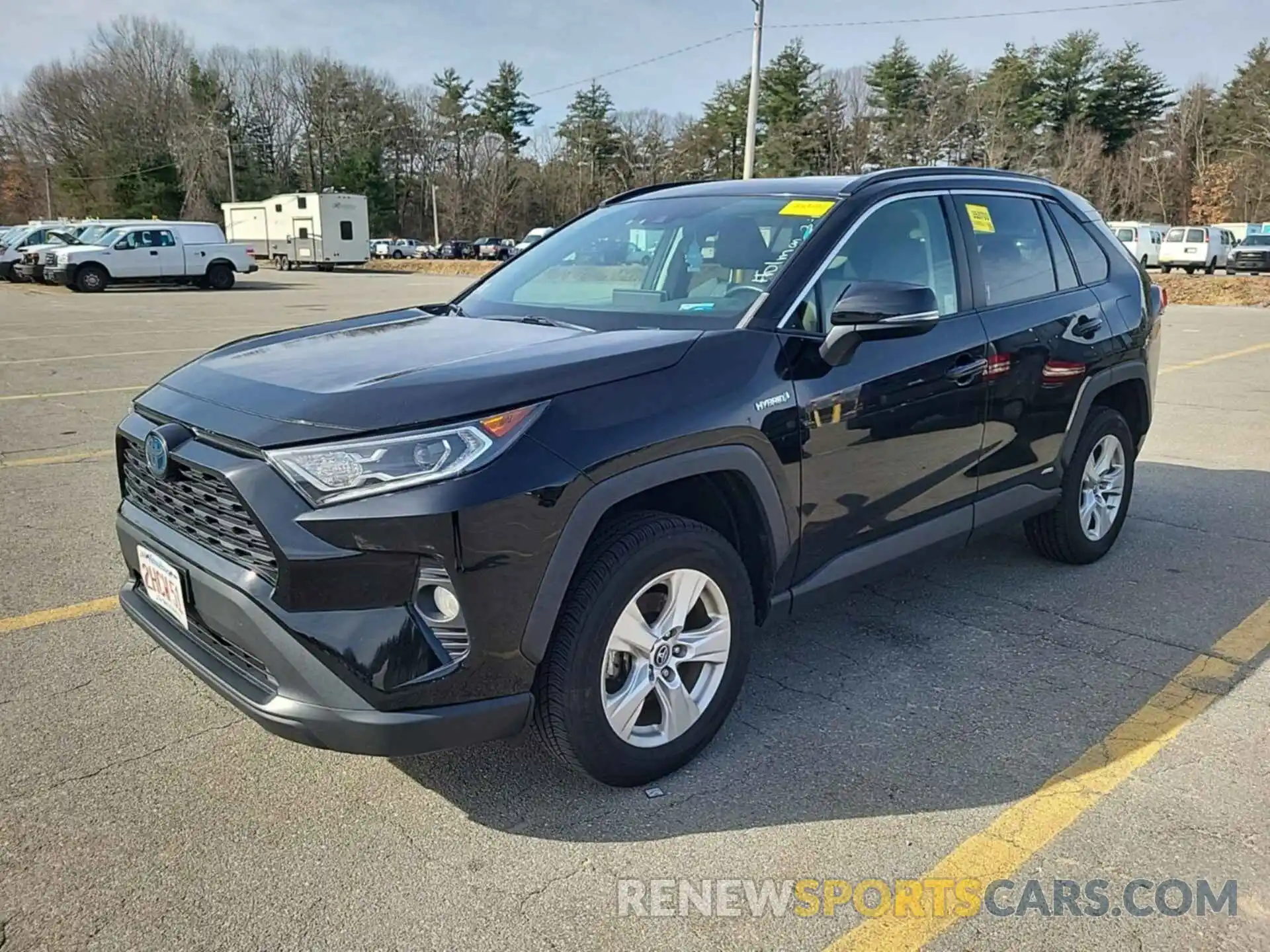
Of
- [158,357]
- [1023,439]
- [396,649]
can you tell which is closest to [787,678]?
[1023,439]

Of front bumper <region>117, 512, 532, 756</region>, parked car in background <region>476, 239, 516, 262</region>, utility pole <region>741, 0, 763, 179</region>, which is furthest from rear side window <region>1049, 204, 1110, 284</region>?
parked car in background <region>476, 239, 516, 262</region>

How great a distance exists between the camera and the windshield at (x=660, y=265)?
3229mm

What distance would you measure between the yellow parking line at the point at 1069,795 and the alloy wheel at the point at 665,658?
0.78m

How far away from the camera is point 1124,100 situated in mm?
62875

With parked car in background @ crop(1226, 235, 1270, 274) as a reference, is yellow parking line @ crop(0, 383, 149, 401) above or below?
below

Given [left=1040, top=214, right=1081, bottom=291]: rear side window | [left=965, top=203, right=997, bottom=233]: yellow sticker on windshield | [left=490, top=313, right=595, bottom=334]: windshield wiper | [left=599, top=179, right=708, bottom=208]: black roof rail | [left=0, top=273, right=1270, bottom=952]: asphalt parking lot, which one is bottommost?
[left=0, top=273, right=1270, bottom=952]: asphalt parking lot

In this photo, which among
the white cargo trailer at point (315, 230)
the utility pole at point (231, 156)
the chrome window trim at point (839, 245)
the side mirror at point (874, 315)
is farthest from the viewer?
the utility pole at point (231, 156)

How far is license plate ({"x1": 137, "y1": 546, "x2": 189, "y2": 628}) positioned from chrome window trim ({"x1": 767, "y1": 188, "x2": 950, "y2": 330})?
191cm

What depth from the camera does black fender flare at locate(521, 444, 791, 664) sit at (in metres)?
2.42

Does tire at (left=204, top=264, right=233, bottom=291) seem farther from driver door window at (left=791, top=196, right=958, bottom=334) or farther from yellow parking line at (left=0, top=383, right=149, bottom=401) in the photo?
driver door window at (left=791, top=196, right=958, bottom=334)

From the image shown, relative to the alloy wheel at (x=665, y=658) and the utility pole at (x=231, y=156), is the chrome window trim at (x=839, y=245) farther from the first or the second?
the utility pole at (x=231, y=156)

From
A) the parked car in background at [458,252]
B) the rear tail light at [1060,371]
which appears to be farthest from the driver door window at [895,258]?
the parked car in background at [458,252]

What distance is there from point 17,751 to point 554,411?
2.03 m

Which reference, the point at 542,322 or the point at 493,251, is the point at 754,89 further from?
the point at 493,251
